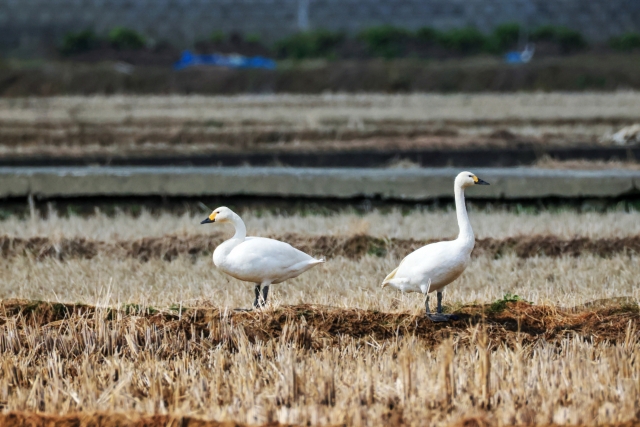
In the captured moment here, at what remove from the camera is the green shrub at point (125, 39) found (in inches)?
1925

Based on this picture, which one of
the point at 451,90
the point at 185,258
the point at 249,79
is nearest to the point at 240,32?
the point at 249,79

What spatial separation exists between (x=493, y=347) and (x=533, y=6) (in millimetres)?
48639

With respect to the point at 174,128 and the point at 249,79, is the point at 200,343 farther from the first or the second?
the point at 249,79

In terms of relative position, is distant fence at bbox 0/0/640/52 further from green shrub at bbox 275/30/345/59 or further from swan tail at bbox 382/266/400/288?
swan tail at bbox 382/266/400/288

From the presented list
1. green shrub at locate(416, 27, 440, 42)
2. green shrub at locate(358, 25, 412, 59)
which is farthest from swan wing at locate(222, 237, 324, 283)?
green shrub at locate(416, 27, 440, 42)

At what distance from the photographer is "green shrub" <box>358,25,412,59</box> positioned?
48.8m

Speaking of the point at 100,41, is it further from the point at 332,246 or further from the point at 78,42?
the point at 332,246

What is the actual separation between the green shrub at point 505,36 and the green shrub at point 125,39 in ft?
54.8

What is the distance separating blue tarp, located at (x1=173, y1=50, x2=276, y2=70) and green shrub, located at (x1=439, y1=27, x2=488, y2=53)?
845cm

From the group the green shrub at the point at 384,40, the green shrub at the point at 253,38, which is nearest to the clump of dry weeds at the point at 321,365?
the green shrub at the point at 384,40

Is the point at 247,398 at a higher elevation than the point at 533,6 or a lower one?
lower

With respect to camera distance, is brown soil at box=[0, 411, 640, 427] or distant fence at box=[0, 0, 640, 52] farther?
distant fence at box=[0, 0, 640, 52]

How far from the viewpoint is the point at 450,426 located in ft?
15.0

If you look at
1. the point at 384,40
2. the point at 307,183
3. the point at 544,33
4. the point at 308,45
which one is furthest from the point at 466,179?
the point at 544,33
